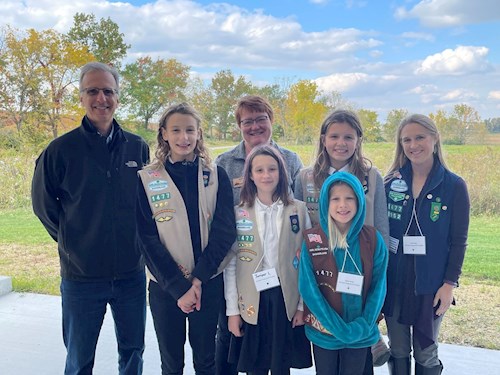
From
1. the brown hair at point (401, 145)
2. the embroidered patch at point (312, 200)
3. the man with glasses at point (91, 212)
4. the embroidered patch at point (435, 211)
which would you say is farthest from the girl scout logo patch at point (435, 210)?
the man with glasses at point (91, 212)

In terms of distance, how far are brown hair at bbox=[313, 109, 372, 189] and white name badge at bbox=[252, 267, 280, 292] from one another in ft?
1.56

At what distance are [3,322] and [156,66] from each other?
493cm

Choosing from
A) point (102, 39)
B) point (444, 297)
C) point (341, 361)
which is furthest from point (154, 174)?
point (102, 39)

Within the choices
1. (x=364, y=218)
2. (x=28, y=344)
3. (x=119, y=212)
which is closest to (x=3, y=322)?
(x=28, y=344)

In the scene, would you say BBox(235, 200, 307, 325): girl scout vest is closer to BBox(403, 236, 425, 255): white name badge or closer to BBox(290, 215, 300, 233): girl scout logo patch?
BBox(290, 215, 300, 233): girl scout logo patch

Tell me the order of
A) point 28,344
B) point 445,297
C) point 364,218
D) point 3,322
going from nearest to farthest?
point 364,218 → point 445,297 → point 28,344 → point 3,322

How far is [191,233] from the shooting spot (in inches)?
73.9

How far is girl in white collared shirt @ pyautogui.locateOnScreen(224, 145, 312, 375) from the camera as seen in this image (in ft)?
6.08

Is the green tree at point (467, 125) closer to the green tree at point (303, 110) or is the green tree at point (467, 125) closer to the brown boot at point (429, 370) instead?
the green tree at point (303, 110)

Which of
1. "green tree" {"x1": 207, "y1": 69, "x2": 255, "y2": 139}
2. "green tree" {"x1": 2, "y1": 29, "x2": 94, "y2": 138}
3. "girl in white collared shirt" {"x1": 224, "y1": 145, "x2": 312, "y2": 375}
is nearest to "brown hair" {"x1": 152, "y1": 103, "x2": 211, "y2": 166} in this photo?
"girl in white collared shirt" {"x1": 224, "y1": 145, "x2": 312, "y2": 375}

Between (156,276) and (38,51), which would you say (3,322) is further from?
(38,51)

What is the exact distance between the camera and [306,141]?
18.7ft

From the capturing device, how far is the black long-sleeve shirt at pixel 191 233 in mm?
1798

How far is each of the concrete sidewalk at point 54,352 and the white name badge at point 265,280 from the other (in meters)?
0.92
